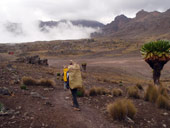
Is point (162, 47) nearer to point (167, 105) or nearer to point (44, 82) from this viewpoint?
point (167, 105)

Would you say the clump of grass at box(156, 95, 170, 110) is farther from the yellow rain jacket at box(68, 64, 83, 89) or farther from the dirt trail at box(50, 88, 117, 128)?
the yellow rain jacket at box(68, 64, 83, 89)

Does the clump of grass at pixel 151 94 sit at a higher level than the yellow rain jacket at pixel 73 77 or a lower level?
lower

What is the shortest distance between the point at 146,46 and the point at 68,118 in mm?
8320

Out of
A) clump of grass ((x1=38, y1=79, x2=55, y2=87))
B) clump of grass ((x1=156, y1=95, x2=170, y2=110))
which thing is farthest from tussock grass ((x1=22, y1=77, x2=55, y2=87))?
clump of grass ((x1=156, y1=95, x2=170, y2=110))

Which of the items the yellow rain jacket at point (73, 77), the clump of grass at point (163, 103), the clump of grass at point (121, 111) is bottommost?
the clump of grass at point (163, 103)

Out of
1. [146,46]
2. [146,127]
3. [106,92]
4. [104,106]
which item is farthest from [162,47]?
[146,127]

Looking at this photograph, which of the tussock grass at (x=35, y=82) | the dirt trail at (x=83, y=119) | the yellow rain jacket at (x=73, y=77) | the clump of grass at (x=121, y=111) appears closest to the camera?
the dirt trail at (x=83, y=119)

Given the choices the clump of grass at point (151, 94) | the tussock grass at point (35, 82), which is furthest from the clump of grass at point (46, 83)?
the clump of grass at point (151, 94)

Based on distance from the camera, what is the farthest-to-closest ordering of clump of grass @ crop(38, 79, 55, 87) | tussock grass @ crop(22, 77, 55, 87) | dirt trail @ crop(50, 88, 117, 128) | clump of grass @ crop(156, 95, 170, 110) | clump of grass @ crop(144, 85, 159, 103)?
clump of grass @ crop(38, 79, 55, 87) < tussock grass @ crop(22, 77, 55, 87) < clump of grass @ crop(144, 85, 159, 103) < clump of grass @ crop(156, 95, 170, 110) < dirt trail @ crop(50, 88, 117, 128)

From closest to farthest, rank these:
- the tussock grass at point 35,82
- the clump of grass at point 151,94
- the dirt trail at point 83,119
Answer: the dirt trail at point 83,119, the clump of grass at point 151,94, the tussock grass at point 35,82

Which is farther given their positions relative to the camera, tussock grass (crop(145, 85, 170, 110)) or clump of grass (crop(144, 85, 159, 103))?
clump of grass (crop(144, 85, 159, 103))

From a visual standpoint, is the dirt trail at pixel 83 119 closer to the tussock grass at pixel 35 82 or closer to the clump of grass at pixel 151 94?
the clump of grass at pixel 151 94

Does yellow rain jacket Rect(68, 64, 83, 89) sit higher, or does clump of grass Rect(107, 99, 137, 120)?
yellow rain jacket Rect(68, 64, 83, 89)

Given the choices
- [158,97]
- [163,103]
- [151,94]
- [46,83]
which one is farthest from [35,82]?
[163,103]
